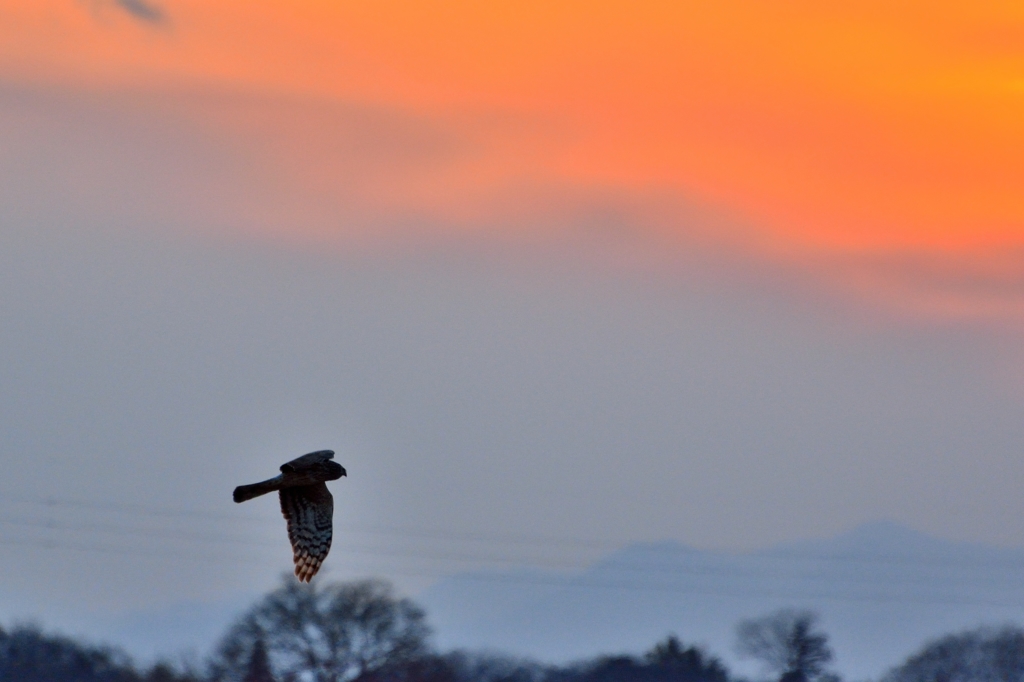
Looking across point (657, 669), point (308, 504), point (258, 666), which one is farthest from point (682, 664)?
point (308, 504)

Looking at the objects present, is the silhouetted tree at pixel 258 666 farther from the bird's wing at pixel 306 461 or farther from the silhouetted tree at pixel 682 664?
the bird's wing at pixel 306 461

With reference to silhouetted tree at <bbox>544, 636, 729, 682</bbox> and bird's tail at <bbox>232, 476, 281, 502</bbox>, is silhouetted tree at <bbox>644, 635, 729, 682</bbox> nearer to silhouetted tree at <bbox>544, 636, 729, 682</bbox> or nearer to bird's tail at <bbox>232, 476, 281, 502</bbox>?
silhouetted tree at <bbox>544, 636, 729, 682</bbox>

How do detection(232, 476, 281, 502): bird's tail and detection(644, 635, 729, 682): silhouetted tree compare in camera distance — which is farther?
detection(644, 635, 729, 682): silhouetted tree

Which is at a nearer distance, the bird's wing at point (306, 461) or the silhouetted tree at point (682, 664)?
the bird's wing at point (306, 461)

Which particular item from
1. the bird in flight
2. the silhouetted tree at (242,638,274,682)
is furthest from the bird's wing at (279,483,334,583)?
the silhouetted tree at (242,638,274,682)

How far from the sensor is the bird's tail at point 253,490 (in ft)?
Answer: 99.0

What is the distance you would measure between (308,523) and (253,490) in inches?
76.3

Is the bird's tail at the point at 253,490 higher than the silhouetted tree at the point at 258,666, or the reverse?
the silhouetted tree at the point at 258,666

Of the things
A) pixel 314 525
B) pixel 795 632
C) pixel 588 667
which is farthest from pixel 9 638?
pixel 314 525

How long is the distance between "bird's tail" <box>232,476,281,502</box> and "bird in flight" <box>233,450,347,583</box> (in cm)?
2

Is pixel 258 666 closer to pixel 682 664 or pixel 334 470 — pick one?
pixel 682 664

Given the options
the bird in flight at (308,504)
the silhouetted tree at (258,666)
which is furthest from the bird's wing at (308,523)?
the silhouetted tree at (258,666)

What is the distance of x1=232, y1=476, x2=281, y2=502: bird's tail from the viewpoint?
30.2 m

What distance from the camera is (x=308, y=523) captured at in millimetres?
32219
